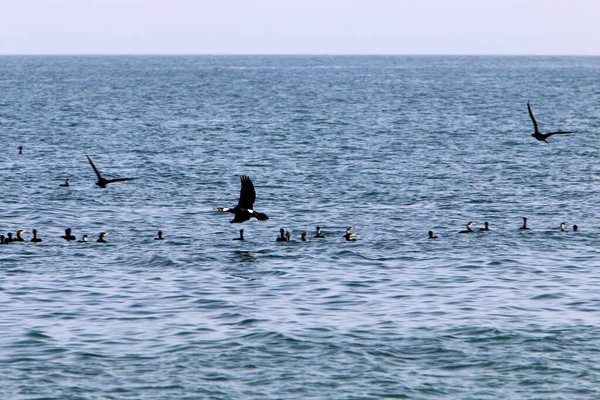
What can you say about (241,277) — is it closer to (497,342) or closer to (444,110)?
(497,342)

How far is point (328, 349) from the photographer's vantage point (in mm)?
22750

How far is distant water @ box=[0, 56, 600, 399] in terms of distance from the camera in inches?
838

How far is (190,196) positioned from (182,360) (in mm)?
26091

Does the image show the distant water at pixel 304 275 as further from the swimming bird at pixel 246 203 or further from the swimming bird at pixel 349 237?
the swimming bird at pixel 246 203

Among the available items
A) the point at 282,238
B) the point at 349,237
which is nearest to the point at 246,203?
the point at 282,238

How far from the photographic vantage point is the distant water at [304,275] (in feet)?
69.8

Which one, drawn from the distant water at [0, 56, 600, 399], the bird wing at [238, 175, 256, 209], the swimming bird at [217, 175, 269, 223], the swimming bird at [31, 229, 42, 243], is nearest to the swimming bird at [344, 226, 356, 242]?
the distant water at [0, 56, 600, 399]

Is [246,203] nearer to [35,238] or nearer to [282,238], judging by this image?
[282,238]

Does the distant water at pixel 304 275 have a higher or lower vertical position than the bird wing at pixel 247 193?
lower

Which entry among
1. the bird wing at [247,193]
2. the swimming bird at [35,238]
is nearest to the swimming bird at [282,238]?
the swimming bird at [35,238]

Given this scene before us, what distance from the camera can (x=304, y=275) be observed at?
30.4 meters

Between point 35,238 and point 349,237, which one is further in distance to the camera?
point 349,237

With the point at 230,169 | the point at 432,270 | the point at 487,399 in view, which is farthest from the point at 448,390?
the point at 230,169

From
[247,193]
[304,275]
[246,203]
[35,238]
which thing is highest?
[247,193]
